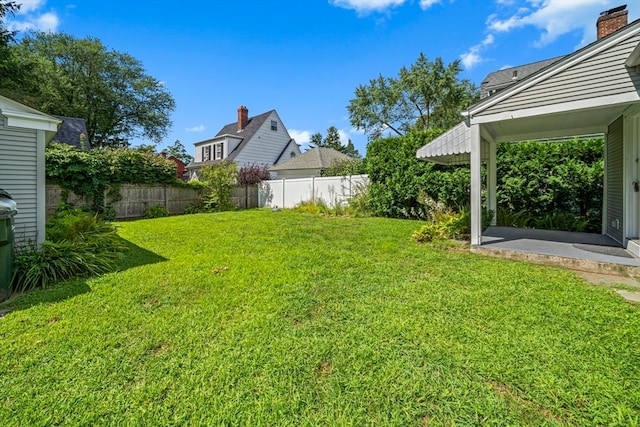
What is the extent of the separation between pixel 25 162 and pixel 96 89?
85.9ft

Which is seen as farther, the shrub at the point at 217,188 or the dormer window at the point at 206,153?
the dormer window at the point at 206,153

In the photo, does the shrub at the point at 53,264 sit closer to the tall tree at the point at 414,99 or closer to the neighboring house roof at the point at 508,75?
the neighboring house roof at the point at 508,75

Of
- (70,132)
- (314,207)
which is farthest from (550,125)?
(70,132)

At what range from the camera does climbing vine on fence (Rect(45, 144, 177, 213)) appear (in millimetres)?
10805

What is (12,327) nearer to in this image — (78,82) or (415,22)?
(415,22)

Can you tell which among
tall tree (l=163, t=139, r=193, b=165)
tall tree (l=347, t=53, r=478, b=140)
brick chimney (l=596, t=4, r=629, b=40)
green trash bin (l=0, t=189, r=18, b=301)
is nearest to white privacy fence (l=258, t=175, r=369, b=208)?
brick chimney (l=596, t=4, r=629, b=40)

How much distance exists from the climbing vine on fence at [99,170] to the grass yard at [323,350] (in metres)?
9.54

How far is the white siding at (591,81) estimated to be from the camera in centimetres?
408

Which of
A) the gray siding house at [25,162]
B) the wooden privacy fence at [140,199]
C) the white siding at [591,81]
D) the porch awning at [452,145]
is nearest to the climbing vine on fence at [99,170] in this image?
the wooden privacy fence at [140,199]

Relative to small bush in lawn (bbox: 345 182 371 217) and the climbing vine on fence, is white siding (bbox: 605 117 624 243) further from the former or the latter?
the climbing vine on fence

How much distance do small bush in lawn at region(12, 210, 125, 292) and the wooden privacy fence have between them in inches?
256

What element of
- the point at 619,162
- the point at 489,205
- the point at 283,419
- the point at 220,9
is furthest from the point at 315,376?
the point at 220,9

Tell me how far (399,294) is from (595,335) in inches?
68.5

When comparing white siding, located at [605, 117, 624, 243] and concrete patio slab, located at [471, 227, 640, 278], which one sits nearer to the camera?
concrete patio slab, located at [471, 227, 640, 278]
